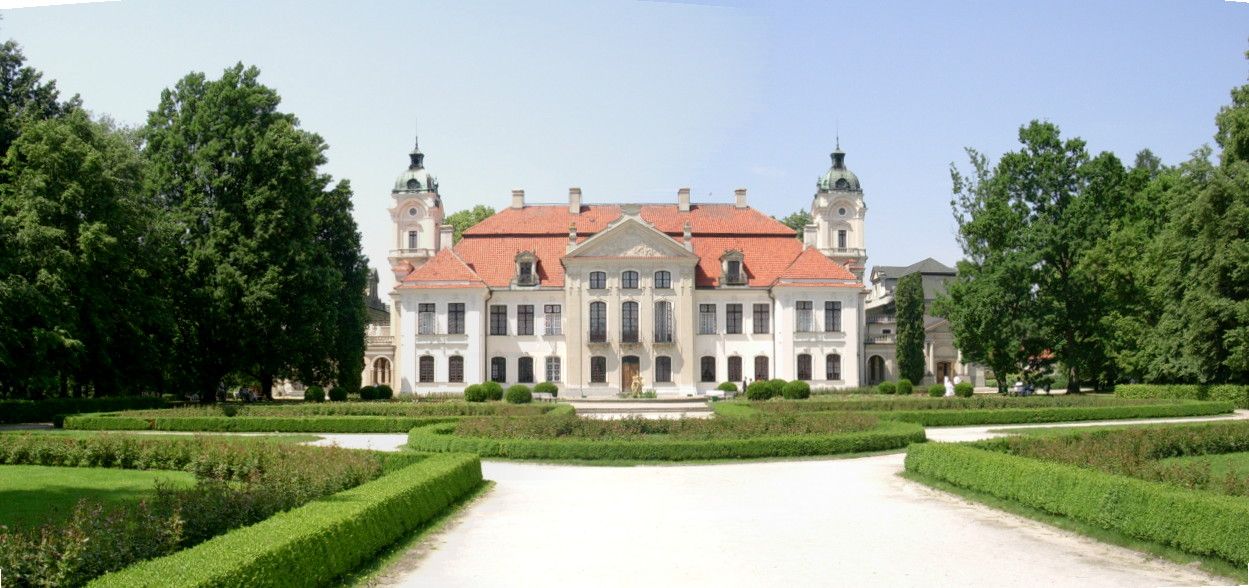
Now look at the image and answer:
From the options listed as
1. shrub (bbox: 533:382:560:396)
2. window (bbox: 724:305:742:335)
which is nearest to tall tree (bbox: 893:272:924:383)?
window (bbox: 724:305:742:335)

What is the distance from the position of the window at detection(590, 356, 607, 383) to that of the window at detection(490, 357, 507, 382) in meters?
4.17

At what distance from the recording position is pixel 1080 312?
4188 cm

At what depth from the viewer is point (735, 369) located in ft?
159

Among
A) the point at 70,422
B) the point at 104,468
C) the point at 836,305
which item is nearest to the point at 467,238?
the point at 836,305

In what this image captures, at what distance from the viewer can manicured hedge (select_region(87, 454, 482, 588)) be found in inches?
278

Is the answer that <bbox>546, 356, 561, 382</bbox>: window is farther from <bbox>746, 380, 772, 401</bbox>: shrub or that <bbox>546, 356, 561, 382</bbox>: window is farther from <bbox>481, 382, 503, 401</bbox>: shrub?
<bbox>746, 380, 772, 401</bbox>: shrub

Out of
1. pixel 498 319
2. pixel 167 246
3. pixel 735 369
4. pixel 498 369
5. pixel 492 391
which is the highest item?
pixel 167 246

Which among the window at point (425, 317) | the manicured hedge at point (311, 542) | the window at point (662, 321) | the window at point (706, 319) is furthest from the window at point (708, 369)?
the manicured hedge at point (311, 542)

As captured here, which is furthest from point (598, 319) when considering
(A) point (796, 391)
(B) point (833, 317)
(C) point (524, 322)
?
(A) point (796, 391)

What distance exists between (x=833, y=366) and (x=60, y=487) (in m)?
37.5

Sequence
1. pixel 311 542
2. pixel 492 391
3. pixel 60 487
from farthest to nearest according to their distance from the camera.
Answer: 1. pixel 492 391
2. pixel 60 487
3. pixel 311 542

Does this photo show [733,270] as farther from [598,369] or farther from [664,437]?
[664,437]

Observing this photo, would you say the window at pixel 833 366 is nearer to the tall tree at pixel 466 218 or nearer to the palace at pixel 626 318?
the palace at pixel 626 318

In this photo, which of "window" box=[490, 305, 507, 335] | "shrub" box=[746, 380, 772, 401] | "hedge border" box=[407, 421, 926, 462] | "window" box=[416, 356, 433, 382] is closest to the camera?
"hedge border" box=[407, 421, 926, 462]
